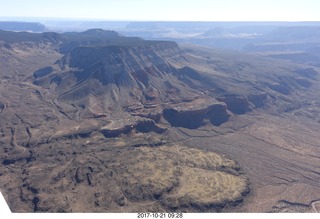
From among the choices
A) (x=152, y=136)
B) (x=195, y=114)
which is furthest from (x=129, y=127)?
(x=195, y=114)

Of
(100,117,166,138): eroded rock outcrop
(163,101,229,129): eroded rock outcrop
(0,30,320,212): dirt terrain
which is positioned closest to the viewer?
(0,30,320,212): dirt terrain

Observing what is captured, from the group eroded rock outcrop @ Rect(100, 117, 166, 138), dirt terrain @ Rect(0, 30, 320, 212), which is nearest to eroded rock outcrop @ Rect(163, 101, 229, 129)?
dirt terrain @ Rect(0, 30, 320, 212)

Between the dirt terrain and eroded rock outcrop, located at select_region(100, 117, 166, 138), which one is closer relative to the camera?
the dirt terrain

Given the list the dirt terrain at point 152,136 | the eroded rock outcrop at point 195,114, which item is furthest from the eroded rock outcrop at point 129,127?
the eroded rock outcrop at point 195,114

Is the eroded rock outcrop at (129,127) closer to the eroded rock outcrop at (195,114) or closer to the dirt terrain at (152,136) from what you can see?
the dirt terrain at (152,136)

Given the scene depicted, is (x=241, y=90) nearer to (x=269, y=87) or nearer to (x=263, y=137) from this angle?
(x=269, y=87)

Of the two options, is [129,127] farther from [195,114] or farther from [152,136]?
[195,114]

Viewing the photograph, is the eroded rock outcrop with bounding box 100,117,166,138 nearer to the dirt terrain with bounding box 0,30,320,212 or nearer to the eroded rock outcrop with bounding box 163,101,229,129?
the dirt terrain with bounding box 0,30,320,212

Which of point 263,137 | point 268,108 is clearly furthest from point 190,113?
point 268,108

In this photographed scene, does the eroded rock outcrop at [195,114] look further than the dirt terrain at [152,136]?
Yes
